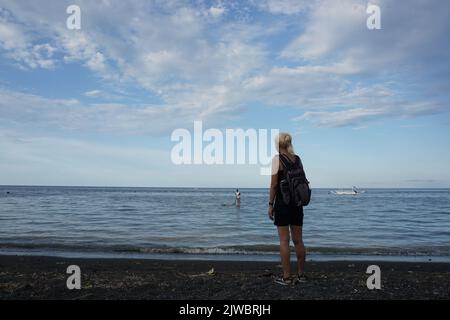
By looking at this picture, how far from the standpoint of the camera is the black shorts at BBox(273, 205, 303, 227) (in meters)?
5.62

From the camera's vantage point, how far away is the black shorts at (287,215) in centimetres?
562

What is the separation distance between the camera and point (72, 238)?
49.7 ft

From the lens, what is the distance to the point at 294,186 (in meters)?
5.58

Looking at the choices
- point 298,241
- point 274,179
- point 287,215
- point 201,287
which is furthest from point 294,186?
point 201,287

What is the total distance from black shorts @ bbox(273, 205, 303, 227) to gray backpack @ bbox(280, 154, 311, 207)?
9 cm

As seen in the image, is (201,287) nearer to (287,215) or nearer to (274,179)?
(287,215)

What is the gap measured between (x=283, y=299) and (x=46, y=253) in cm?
908

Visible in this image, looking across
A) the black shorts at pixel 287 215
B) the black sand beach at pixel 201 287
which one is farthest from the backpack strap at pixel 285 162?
the black sand beach at pixel 201 287

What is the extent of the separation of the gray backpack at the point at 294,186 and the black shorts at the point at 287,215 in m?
0.09

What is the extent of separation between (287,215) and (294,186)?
0.43m

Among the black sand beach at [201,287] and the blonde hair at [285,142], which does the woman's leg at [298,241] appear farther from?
the blonde hair at [285,142]
